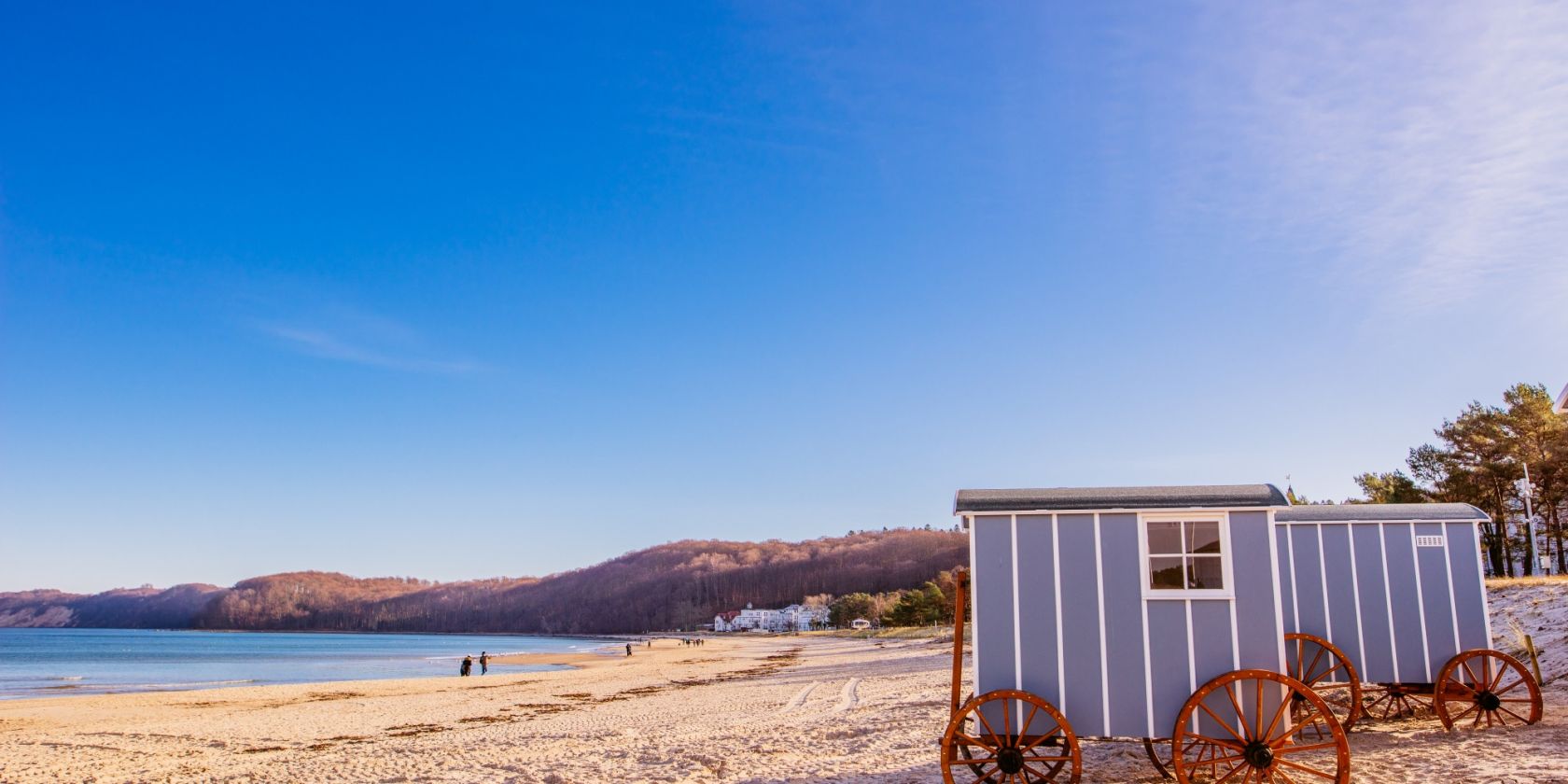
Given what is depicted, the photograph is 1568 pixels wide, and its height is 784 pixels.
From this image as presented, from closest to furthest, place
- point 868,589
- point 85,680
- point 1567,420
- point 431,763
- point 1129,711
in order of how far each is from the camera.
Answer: point 1129,711 → point 431,763 → point 1567,420 → point 85,680 → point 868,589

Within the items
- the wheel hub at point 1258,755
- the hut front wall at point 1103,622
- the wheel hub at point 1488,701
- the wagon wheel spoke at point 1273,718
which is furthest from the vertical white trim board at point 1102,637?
the wheel hub at point 1488,701

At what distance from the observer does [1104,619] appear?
944 centimetres

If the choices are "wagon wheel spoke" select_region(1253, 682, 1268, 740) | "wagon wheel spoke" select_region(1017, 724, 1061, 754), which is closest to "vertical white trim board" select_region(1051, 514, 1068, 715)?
"wagon wheel spoke" select_region(1017, 724, 1061, 754)

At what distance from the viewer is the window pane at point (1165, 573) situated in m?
9.42

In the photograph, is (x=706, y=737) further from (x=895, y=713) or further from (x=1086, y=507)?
(x=1086, y=507)

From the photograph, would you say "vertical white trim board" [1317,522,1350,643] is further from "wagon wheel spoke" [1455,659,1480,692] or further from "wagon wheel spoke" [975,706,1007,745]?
"wagon wheel spoke" [975,706,1007,745]

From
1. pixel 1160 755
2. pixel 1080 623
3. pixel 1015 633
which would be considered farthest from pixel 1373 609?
pixel 1015 633

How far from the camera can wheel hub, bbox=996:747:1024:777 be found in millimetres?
9141

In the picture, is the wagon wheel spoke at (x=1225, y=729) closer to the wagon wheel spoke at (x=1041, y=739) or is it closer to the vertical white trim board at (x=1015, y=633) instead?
the wagon wheel spoke at (x=1041, y=739)

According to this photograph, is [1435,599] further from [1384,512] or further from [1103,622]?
[1103,622]

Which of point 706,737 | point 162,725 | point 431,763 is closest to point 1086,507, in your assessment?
point 706,737

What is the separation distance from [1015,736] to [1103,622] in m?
1.54

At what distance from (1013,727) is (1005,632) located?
0.96 meters

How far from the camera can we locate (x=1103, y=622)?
31.0 feet
